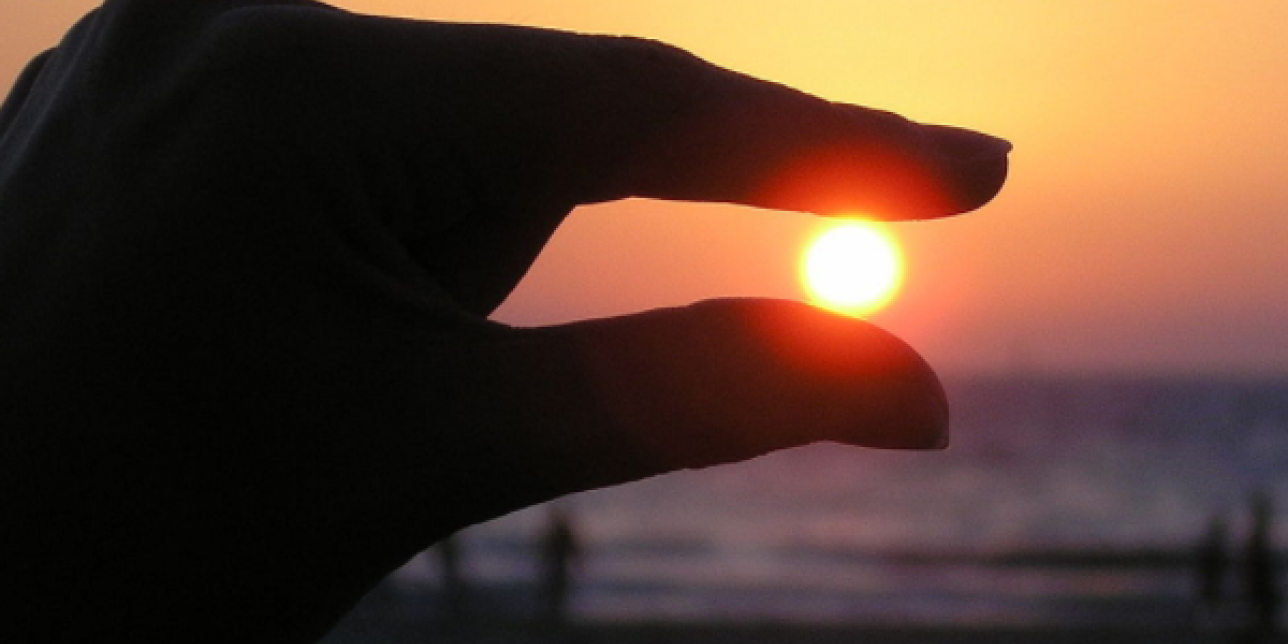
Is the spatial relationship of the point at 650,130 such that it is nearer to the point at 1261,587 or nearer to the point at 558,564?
the point at 558,564

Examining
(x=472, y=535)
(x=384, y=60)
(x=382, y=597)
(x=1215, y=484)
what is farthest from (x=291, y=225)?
(x=1215, y=484)

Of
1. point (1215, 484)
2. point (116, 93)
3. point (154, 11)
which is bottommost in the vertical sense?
point (1215, 484)

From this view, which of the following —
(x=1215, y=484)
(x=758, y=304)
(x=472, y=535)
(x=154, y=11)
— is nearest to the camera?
(x=758, y=304)

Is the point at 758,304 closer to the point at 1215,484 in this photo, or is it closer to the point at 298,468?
the point at 298,468

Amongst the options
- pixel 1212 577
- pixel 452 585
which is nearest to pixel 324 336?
pixel 452 585

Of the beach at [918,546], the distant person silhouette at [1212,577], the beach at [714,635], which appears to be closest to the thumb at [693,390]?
the beach at [918,546]

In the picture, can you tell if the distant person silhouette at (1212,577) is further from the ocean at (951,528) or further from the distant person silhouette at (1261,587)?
the distant person silhouette at (1261,587)
